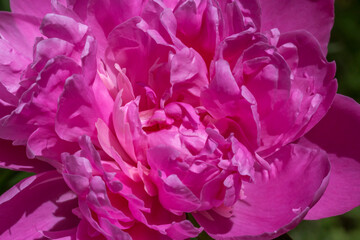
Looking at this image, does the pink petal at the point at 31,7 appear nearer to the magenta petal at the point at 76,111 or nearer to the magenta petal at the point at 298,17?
the magenta petal at the point at 76,111

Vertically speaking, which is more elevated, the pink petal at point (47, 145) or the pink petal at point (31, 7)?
the pink petal at point (31, 7)

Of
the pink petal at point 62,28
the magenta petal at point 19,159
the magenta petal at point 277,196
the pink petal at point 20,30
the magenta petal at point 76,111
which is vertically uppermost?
the pink petal at point 62,28

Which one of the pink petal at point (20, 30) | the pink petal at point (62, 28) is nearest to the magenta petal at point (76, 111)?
the pink petal at point (62, 28)

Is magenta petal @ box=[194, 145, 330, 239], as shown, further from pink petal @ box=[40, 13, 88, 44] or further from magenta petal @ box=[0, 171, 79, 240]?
pink petal @ box=[40, 13, 88, 44]

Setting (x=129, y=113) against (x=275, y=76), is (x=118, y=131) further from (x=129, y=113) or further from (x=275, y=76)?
(x=275, y=76)

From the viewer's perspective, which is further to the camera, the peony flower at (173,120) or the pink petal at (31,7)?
the pink petal at (31,7)

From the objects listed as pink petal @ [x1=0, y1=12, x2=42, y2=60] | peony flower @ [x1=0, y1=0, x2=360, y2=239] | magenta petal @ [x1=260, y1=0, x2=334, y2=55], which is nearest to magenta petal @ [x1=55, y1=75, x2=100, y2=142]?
peony flower @ [x1=0, y1=0, x2=360, y2=239]

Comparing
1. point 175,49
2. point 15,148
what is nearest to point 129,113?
point 175,49

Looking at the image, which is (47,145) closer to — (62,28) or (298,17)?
(62,28)
